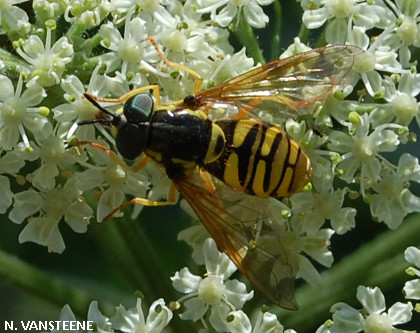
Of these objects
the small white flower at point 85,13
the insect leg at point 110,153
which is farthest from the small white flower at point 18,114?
the small white flower at point 85,13

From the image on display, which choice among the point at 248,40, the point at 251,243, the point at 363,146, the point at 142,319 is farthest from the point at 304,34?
the point at 142,319

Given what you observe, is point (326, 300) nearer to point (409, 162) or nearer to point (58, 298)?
point (409, 162)

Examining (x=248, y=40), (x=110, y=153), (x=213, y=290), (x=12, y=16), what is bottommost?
(x=213, y=290)

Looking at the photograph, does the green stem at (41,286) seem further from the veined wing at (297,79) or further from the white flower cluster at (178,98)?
the veined wing at (297,79)

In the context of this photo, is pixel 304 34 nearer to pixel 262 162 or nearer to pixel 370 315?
pixel 262 162

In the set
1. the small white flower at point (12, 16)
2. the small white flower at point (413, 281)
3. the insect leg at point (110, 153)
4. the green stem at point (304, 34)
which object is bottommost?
the small white flower at point (413, 281)

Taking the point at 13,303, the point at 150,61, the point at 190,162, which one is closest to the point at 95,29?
the point at 150,61
